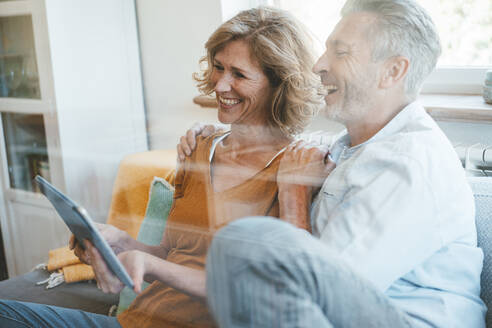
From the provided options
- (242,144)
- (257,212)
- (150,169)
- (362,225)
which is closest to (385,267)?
(362,225)

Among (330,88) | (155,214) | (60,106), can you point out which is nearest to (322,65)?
(330,88)

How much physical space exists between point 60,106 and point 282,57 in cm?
72

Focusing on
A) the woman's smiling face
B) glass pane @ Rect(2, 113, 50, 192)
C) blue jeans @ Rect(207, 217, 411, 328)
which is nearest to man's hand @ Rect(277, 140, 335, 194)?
the woman's smiling face

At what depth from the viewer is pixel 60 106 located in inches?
52.3

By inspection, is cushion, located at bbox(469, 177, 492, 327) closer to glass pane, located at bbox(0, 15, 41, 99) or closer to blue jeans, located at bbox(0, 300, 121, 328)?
blue jeans, located at bbox(0, 300, 121, 328)

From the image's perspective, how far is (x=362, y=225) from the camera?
656mm

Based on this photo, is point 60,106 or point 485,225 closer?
point 485,225

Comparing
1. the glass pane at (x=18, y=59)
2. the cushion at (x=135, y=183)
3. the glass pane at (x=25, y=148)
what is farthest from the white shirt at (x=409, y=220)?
the glass pane at (x=18, y=59)

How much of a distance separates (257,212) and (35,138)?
92 cm

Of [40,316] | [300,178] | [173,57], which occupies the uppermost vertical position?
[173,57]

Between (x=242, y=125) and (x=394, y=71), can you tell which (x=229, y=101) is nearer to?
(x=242, y=125)

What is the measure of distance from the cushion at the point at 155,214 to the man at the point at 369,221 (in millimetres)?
213

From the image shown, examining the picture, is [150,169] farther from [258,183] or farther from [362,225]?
[362,225]

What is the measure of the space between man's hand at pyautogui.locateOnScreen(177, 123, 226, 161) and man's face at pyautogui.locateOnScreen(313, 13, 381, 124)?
0.75 ft
